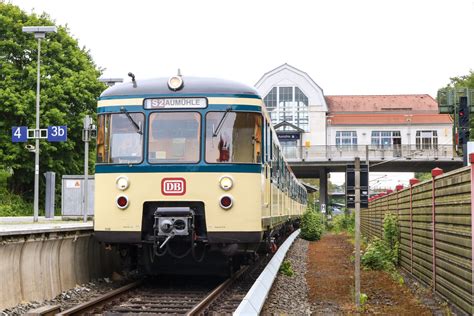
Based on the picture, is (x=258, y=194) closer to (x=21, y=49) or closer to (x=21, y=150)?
(x=21, y=150)

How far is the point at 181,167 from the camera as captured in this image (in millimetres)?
9656

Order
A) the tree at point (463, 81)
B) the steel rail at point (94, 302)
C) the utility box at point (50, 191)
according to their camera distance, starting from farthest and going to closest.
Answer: the tree at point (463, 81), the utility box at point (50, 191), the steel rail at point (94, 302)

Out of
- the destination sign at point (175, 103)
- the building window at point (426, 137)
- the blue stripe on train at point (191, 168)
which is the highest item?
the building window at point (426, 137)

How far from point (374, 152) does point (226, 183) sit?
4275 cm

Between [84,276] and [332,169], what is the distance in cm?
4610

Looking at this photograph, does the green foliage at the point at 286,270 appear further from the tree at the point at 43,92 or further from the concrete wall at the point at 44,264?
the tree at the point at 43,92

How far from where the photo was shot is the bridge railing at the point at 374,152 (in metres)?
49.9

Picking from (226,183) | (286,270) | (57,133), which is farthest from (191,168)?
(57,133)

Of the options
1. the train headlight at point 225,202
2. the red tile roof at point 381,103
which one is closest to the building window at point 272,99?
the red tile roof at point 381,103

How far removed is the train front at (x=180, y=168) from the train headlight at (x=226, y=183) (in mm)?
14

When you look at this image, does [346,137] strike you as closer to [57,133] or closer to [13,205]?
[13,205]

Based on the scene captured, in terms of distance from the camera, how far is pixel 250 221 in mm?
9555

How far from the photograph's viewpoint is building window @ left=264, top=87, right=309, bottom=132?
64688 millimetres

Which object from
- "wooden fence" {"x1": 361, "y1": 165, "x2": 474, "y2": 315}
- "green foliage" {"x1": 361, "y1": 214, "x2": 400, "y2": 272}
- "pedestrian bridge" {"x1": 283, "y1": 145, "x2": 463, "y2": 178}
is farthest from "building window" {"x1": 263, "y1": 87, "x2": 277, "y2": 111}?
"wooden fence" {"x1": 361, "y1": 165, "x2": 474, "y2": 315}
